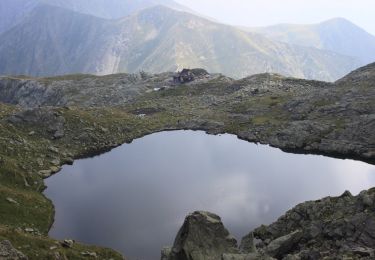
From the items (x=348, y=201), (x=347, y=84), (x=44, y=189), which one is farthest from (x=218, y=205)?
(x=347, y=84)

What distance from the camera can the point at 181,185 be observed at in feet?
231

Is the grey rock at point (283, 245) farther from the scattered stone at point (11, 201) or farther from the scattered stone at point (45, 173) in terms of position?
the scattered stone at point (45, 173)

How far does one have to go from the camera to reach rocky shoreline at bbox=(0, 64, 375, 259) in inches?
1553

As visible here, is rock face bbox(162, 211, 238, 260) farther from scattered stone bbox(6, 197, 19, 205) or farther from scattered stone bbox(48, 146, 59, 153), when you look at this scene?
scattered stone bbox(48, 146, 59, 153)

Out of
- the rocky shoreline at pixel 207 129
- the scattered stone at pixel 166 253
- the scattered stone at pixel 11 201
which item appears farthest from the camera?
the scattered stone at pixel 11 201

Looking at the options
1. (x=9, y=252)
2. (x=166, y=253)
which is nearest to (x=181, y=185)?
(x=166, y=253)

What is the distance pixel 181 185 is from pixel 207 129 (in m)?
39.1

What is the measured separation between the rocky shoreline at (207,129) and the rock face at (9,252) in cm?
162

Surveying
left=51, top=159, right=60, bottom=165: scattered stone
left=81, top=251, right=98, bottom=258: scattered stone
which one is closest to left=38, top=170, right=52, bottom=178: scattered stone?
left=51, top=159, right=60, bottom=165: scattered stone

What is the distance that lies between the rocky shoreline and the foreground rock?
0.53ft

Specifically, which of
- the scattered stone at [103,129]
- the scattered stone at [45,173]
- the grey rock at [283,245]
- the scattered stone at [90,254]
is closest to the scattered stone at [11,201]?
the scattered stone at [90,254]

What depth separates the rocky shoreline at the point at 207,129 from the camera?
39.4 m

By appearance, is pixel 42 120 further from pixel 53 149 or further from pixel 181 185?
pixel 181 185

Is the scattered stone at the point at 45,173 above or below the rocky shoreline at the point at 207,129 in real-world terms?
below
